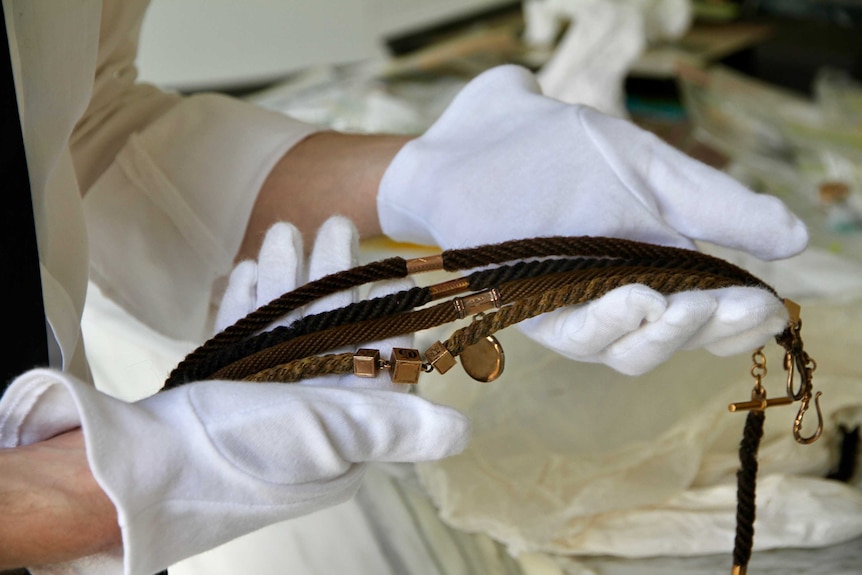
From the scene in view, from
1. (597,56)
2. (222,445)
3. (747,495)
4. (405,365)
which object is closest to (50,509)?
(222,445)

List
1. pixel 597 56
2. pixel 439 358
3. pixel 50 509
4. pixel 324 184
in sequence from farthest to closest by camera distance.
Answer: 1. pixel 597 56
2. pixel 324 184
3. pixel 439 358
4. pixel 50 509

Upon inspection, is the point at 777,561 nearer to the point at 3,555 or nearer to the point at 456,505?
the point at 456,505

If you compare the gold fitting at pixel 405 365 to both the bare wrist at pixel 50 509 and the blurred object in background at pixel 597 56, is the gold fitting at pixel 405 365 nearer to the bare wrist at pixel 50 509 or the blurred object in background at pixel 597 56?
the bare wrist at pixel 50 509

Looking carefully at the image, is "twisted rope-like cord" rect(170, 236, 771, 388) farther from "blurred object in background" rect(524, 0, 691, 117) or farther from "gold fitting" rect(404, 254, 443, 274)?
"blurred object in background" rect(524, 0, 691, 117)

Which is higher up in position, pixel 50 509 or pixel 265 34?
pixel 50 509

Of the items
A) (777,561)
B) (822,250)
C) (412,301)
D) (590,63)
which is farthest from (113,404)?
(590,63)

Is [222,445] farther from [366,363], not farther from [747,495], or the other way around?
[747,495]
